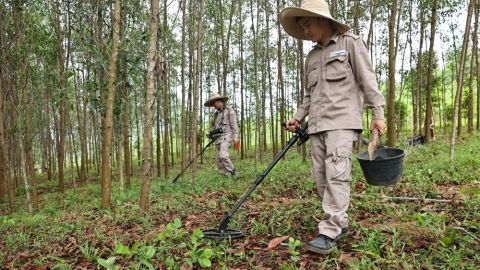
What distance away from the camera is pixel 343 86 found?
2441 millimetres

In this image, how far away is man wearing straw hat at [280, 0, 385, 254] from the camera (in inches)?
91.0

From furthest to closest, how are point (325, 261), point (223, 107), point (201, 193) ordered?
point (223, 107) < point (201, 193) < point (325, 261)

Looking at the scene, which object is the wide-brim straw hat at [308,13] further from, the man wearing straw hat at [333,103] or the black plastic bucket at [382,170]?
the black plastic bucket at [382,170]

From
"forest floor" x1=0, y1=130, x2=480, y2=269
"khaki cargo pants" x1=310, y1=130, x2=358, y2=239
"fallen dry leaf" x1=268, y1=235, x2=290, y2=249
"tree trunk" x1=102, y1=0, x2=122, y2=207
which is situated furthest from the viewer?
"tree trunk" x1=102, y1=0, x2=122, y2=207

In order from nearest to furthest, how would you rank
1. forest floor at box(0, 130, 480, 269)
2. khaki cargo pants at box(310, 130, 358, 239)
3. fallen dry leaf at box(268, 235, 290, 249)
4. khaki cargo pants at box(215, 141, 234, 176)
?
forest floor at box(0, 130, 480, 269)
khaki cargo pants at box(310, 130, 358, 239)
fallen dry leaf at box(268, 235, 290, 249)
khaki cargo pants at box(215, 141, 234, 176)

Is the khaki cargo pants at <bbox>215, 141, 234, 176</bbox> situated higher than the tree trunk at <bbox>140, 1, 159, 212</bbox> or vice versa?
the tree trunk at <bbox>140, 1, 159, 212</bbox>

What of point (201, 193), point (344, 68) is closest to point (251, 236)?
point (344, 68)

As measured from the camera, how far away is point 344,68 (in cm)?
243

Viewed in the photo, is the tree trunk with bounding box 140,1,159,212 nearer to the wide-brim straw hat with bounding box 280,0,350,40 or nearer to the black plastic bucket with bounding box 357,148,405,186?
the wide-brim straw hat with bounding box 280,0,350,40

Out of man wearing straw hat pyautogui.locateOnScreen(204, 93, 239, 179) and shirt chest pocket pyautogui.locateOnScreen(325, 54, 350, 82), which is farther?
man wearing straw hat pyautogui.locateOnScreen(204, 93, 239, 179)

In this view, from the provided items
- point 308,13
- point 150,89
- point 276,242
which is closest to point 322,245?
point 276,242

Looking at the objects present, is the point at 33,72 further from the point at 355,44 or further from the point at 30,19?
the point at 355,44

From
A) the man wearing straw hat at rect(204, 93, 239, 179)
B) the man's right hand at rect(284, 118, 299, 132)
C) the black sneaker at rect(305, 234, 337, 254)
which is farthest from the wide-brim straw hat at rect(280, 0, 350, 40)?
the man wearing straw hat at rect(204, 93, 239, 179)

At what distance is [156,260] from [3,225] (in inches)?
115
